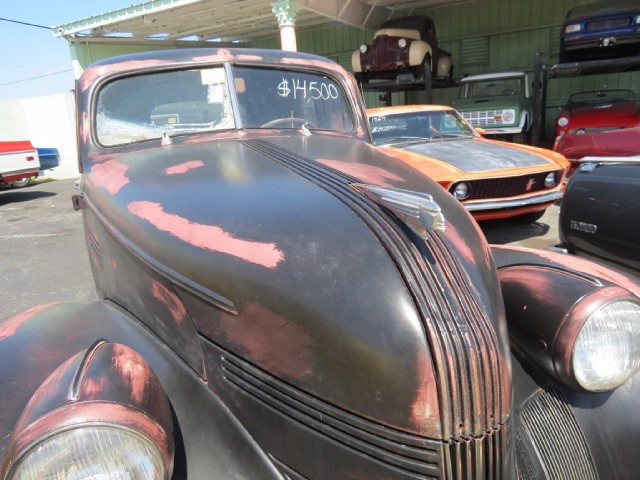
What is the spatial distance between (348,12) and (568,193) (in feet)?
38.6

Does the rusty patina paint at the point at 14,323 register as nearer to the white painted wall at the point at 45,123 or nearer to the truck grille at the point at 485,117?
the truck grille at the point at 485,117

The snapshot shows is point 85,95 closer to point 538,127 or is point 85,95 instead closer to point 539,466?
point 539,466

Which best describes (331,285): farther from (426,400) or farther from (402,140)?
(402,140)

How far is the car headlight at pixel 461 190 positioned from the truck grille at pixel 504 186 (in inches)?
1.5

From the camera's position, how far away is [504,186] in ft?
18.4

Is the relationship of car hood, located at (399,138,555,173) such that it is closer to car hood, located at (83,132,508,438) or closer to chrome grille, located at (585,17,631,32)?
car hood, located at (83,132,508,438)

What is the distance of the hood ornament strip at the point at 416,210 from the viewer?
3.90ft

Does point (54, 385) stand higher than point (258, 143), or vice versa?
point (258, 143)

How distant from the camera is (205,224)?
1471 mm

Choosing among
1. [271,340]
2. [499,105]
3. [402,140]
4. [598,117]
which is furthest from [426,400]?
[499,105]

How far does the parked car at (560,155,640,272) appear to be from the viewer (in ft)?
9.27

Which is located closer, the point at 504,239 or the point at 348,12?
the point at 504,239

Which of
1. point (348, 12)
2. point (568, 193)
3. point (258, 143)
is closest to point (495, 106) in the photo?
point (348, 12)

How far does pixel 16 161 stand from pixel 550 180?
35.1 ft
